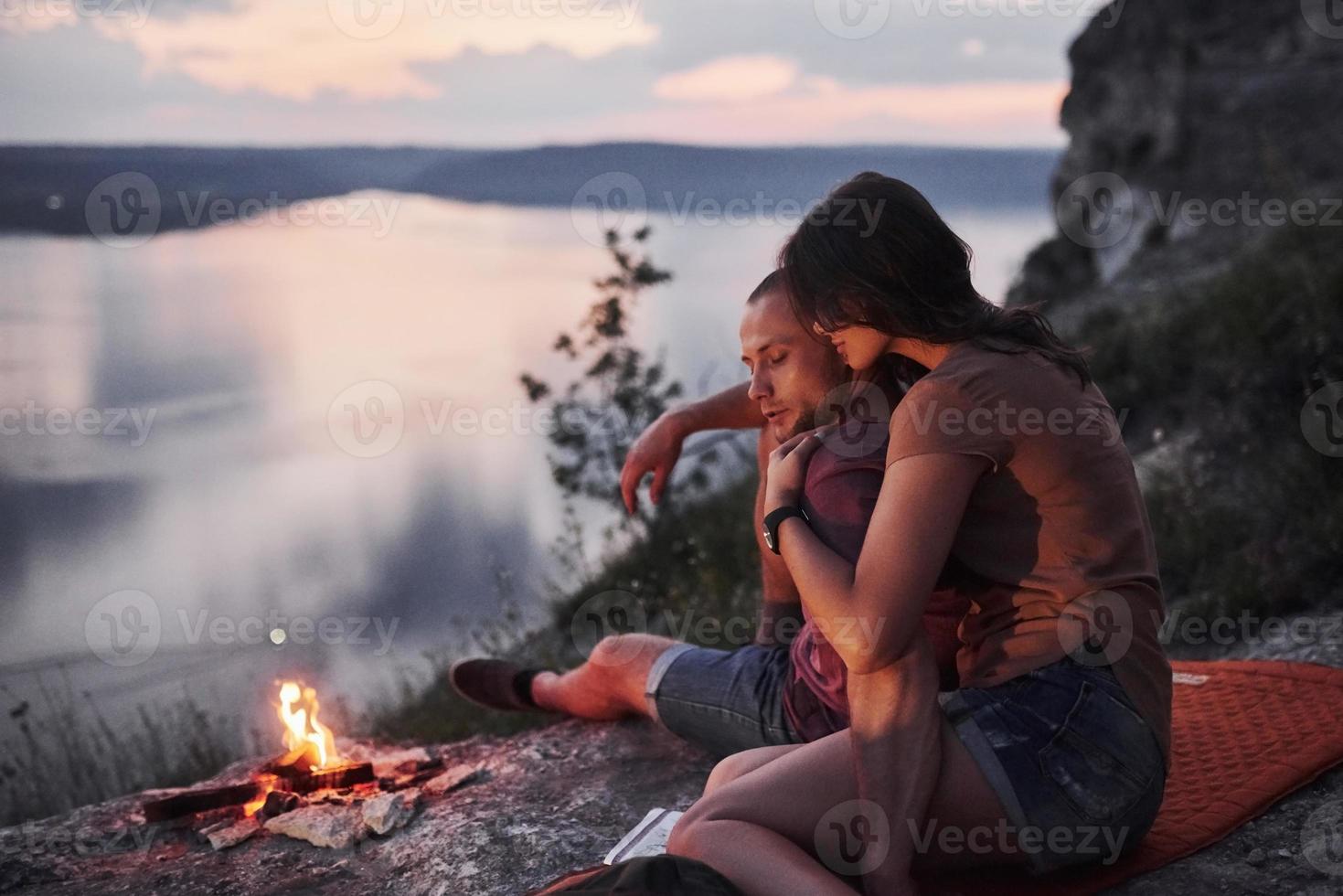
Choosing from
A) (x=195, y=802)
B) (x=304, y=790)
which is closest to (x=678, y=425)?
(x=304, y=790)

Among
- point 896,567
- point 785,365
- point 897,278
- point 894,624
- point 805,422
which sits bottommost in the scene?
point 894,624

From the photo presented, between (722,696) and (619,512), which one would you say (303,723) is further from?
(619,512)

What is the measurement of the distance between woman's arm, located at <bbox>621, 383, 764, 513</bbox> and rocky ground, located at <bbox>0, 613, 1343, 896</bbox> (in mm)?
925

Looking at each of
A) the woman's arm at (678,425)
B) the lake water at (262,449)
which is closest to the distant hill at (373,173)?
the lake water at (262,449)

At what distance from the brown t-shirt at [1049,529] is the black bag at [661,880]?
757 mm

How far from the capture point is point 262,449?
11086mm

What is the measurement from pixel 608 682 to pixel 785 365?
61.4 inches

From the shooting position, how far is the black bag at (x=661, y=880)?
8.02 feet

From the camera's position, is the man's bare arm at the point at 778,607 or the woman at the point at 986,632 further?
the man's bare arm at the point at 778,607

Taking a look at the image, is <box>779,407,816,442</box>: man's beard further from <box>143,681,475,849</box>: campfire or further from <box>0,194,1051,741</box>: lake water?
Result: <box>0,194,1051,741</box>: lake water

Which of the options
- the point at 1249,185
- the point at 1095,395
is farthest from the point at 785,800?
the point at 1249,185

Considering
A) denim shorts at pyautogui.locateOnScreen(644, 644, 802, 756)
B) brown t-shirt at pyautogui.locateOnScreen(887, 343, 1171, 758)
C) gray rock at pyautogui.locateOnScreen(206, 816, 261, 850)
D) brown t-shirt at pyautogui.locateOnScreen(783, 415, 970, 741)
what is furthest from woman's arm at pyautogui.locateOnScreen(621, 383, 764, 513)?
gray rock at pyautogui.locateOnScreen(206, 816, 261, 850)

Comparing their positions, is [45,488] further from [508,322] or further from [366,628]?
[508,322]

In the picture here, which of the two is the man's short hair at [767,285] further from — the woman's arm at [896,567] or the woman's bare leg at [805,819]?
the woman's bare leg at [805,819]
